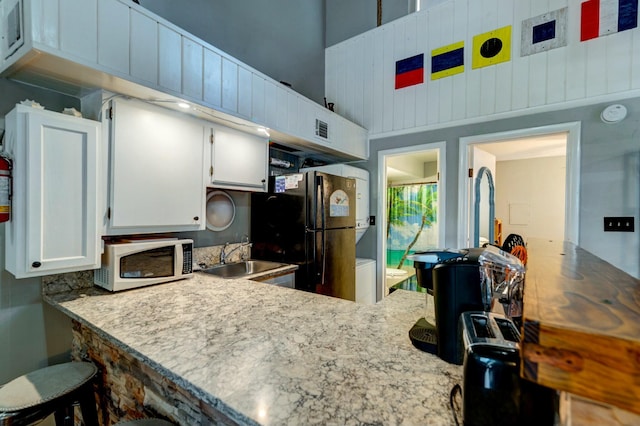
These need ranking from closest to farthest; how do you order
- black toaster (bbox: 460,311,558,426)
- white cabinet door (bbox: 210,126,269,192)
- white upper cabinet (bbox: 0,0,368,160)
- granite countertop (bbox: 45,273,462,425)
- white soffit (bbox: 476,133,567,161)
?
black toaster (bbox: 460,311,558,426) < granite countertop (bbox: 45,273,462,425) < white upper cabinet (bbox: 0,0,368,160) < white cabinet door (bbox: 210,126,269,192) < white soffit (bbox: 476,133,567,161)

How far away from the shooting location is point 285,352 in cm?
88

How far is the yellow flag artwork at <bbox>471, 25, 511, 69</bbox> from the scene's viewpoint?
103 inches

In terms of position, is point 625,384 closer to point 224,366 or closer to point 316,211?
point 224,366

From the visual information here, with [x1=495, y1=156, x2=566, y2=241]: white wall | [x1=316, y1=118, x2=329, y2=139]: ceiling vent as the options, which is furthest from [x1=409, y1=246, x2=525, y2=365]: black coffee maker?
[x1=495, y1=156, x2=566, y2=241]: white wall

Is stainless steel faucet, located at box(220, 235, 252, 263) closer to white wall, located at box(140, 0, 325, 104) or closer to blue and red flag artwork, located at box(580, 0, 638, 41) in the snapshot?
white wall, located at box(140, 0, 325, 104)

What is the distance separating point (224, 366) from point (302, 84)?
3.44 metres

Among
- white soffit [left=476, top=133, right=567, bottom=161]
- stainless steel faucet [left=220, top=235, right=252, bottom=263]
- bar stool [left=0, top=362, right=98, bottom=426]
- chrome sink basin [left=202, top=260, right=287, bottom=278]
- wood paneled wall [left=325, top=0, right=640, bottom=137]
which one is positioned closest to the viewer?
bar stool [left=0, top=362, right=98, bottom=426]

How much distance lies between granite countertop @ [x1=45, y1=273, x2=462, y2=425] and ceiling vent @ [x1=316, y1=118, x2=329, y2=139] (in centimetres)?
178

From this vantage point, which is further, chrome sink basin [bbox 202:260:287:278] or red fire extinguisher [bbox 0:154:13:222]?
chrome sink basin [bbox 202:260:287:278]

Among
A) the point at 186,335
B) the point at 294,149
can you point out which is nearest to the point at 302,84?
the point at 294,149

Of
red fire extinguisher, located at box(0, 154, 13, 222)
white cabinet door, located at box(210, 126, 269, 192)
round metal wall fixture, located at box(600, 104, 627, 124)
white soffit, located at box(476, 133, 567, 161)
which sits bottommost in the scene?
red fire extinguisher, located at box(0, 154, 13, 222)

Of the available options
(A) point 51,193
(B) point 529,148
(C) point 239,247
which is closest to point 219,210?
(C) point 239,247

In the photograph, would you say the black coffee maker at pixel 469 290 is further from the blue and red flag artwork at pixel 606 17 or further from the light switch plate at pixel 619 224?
the blue and red flag artwork at pixel 606 17

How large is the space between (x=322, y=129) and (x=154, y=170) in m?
1.64
